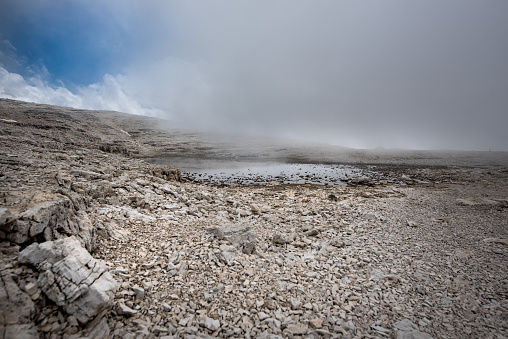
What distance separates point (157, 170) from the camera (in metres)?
19.2

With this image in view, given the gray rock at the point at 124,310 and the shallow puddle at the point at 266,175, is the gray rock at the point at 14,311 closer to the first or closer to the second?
the gray rock at the point at 124,310

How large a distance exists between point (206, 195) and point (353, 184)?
17.8 meters

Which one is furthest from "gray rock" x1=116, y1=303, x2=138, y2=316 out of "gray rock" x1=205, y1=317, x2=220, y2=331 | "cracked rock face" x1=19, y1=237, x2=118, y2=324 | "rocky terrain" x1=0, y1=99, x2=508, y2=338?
"gray rock" x1=205, y1=317, x2=220, y2=331

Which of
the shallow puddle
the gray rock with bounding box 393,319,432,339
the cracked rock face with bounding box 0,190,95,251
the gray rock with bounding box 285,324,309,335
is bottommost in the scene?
the gray rock with bounding box 393,319,432,339

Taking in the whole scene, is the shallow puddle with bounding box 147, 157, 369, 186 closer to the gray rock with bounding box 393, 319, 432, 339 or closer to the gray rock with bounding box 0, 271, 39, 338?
the gray rock with bounding box 393, 319, 432, 339

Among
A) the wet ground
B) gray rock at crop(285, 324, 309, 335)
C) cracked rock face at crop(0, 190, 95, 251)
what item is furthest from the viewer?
the wet ground

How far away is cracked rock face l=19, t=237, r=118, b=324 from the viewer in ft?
11.9

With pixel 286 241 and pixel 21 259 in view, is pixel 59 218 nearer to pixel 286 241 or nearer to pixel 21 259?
pixel 21 259

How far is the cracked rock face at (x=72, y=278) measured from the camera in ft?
11.9

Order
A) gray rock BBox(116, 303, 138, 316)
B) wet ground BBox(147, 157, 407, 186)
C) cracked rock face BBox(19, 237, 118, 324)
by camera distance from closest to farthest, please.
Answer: cracked rock face BBox(19, 237, 118, 324), gray rock BBox(116, 303, 138, 316), wet ground BBox(147, 157, 407, 186)

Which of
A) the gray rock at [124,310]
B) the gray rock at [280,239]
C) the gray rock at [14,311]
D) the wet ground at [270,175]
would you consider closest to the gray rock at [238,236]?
the gray rock at [280,239]

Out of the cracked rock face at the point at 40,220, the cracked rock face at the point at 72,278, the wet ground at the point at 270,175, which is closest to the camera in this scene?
the cracked rock face at the point at 72,278

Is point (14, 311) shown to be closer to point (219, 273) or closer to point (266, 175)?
point (219, 273)

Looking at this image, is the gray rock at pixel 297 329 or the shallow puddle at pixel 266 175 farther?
the shallow puddle at pixel 266 175
